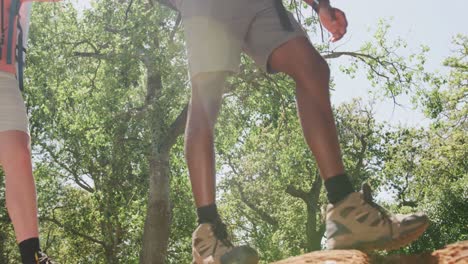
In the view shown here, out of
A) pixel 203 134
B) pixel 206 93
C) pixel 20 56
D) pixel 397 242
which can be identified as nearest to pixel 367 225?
pixel 397 242

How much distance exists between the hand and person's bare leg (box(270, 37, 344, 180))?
21cm

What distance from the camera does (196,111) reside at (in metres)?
2.41

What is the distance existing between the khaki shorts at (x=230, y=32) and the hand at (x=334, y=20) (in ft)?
0.53

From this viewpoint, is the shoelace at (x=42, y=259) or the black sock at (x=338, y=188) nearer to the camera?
the black sock at (x=338, y=188)

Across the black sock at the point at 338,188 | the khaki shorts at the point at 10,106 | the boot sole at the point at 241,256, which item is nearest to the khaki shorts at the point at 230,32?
the black sock at the point at 338,188

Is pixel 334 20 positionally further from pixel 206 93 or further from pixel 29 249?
pixel 29 249

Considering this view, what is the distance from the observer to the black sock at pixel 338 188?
2146 millimetres

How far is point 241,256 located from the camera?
6.46ft

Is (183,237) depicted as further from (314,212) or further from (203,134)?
(203,134)

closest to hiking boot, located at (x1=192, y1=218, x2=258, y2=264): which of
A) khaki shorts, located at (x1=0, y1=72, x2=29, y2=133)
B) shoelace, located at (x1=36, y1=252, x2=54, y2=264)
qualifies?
shoelace, located at (x1=36, y1=252, x2=54, y2=264)

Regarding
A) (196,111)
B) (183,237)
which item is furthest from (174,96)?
(183,237)

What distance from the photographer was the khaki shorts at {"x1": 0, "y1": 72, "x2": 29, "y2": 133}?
276 centimetres

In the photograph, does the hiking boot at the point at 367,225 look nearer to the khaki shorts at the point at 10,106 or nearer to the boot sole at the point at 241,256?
the boot sole at the point at 241,256

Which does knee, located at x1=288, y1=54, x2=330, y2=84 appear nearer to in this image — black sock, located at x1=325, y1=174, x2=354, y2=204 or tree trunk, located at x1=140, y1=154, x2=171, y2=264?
black sock, located at x1=325, y1=174, x2=354, y2=204
